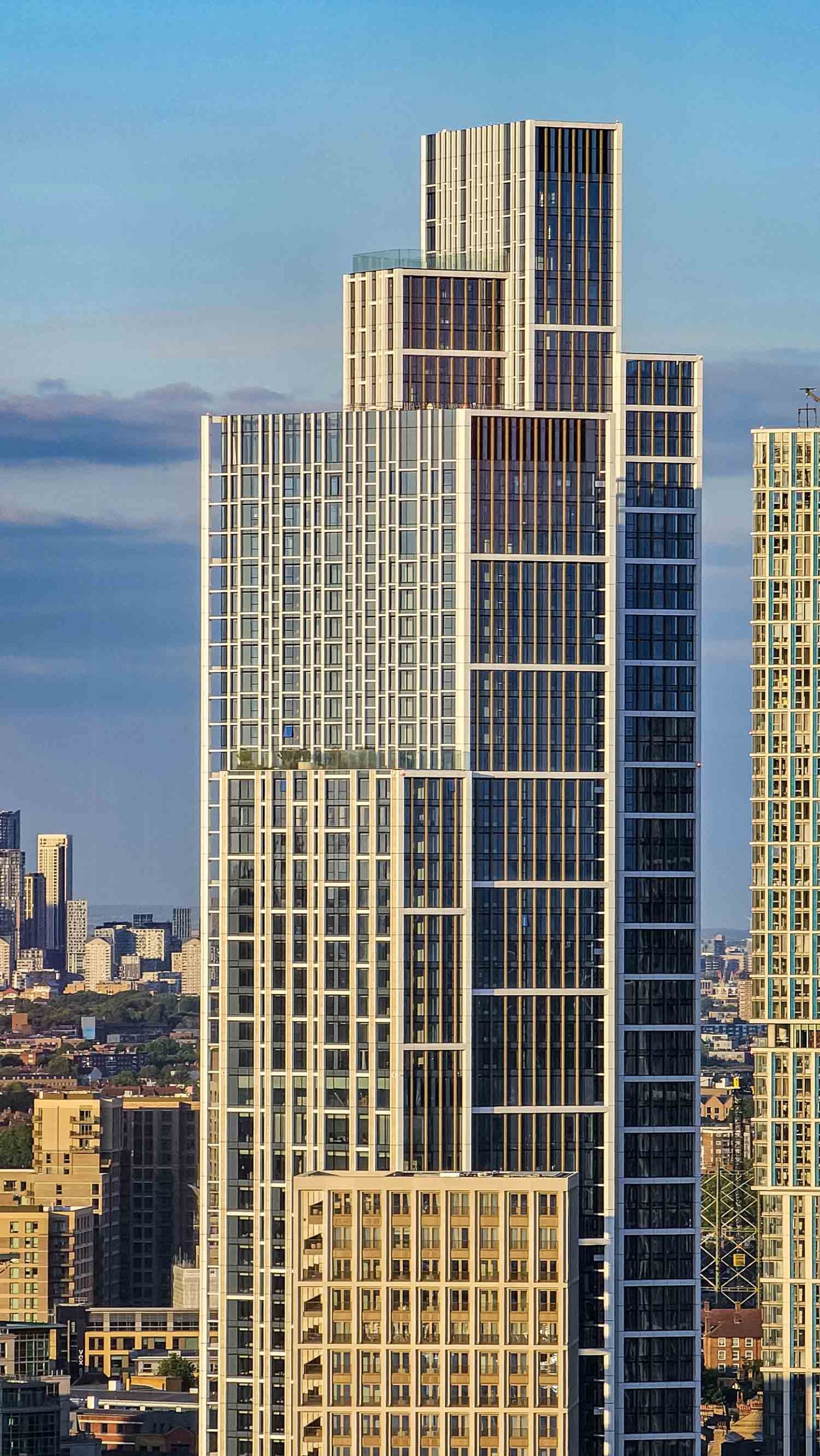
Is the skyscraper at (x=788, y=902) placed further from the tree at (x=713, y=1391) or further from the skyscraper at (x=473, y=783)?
the tree at (x=713, y=1391)

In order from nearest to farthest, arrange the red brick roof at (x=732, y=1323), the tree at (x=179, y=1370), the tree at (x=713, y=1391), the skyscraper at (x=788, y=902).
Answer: the skyscraper at (x=788, y=902) → the tree at (x=713, y=1391) → the tree at (x=179, y=1370) → the red brick roof at (x=732, y=1323)

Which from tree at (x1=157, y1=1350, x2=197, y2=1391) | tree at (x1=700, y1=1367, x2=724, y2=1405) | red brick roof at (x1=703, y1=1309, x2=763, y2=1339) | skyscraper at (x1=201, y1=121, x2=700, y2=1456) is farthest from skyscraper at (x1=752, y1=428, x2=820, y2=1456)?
tree at (x1=157, y1=1350, x2=197, y2=1391)

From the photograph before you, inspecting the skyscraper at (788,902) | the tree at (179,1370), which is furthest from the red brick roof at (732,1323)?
the skyscraper at (788,902)

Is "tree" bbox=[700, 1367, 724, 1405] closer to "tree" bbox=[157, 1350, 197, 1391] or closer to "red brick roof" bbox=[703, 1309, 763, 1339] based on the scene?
"red brick roof" bbox=[703, 1309, 763, 1339]

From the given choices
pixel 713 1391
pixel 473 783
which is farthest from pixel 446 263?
pixel 713 1391

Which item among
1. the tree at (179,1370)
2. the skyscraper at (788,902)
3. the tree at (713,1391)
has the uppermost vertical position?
the skyscraper at (788,902)

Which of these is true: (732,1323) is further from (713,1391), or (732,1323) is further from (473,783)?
(473,783)

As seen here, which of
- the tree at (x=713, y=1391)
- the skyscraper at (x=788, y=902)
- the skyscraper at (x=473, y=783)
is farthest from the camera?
the tree at (x=713, y=1391)

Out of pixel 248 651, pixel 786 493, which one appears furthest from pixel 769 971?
pixel 248 651
